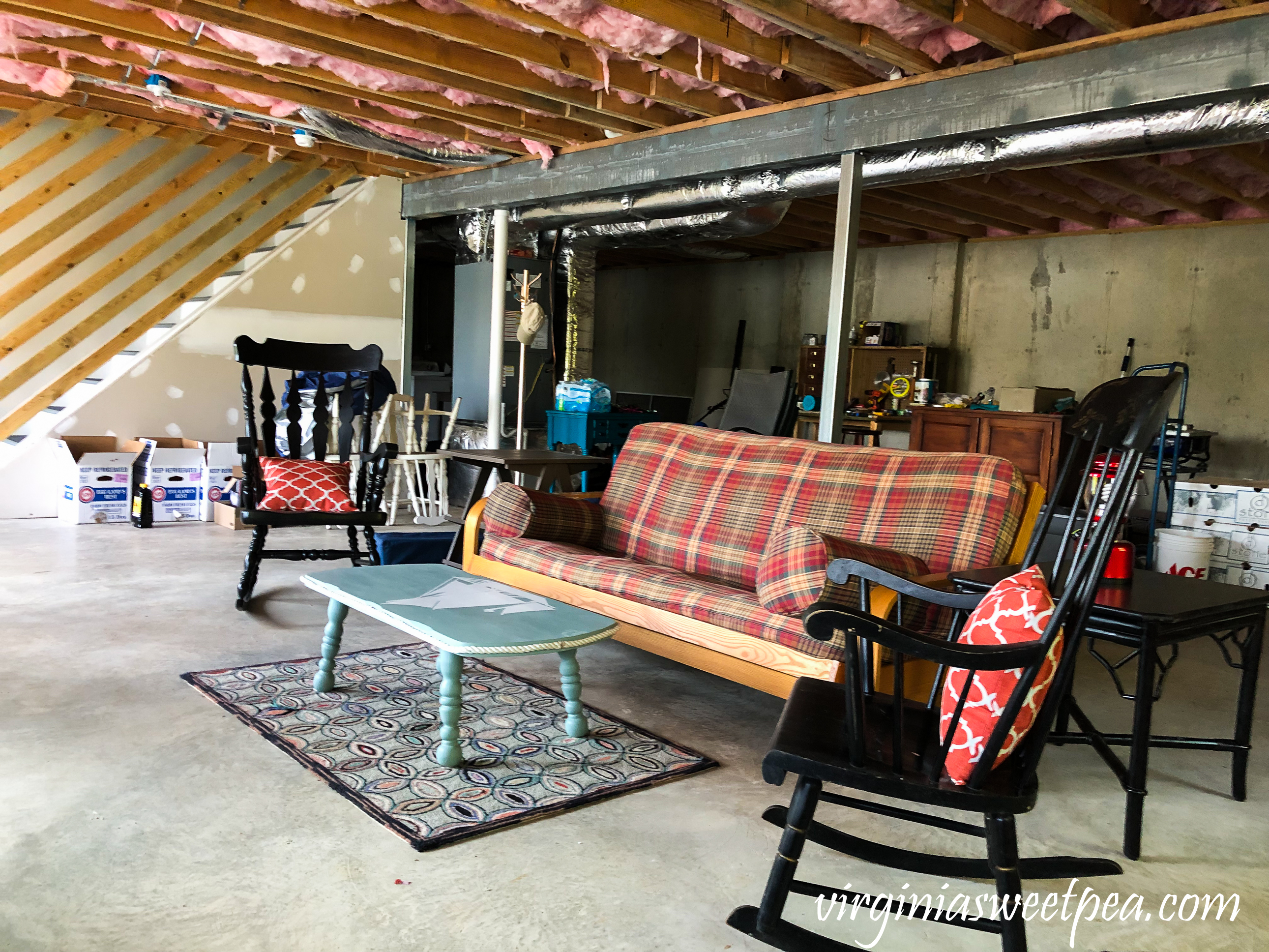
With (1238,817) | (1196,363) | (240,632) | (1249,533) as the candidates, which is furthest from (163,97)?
(1196,363)

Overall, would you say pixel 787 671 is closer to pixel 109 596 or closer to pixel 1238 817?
pixel 1238 817

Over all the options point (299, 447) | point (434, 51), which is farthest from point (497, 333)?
point (434, 51)

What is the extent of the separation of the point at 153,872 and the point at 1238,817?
8.61 ft

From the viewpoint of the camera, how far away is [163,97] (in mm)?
5531

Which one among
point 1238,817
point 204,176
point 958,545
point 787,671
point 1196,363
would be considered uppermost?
point 204,176

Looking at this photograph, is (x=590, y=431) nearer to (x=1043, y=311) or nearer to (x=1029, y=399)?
(x=1029, y=399)

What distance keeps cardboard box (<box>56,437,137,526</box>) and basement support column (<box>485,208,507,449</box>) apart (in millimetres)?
2408

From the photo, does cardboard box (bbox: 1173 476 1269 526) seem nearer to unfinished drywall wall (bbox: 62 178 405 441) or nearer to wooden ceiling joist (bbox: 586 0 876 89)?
wooden ceiling joist (bbox: 586 0 876 89)

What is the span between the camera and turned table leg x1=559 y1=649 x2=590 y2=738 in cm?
270

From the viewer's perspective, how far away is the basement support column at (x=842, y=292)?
4.80 metres

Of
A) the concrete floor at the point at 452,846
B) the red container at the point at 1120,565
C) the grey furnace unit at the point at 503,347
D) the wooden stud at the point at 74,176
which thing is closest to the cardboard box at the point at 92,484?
the wooden stud at the point at 74,176

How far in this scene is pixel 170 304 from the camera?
23.2 feet

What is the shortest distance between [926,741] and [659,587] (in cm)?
137

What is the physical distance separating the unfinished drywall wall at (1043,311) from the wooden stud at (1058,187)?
2.90ft
